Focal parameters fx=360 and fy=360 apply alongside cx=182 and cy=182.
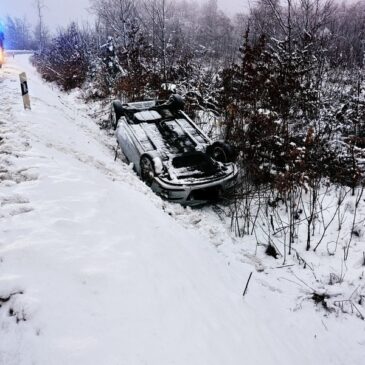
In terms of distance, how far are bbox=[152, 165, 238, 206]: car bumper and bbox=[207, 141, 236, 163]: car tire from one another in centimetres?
47

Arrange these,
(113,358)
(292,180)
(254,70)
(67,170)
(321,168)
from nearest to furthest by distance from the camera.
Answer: (113,358), (67,170), (292,180), (321,168), (254,70)

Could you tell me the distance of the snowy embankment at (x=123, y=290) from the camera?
2.35 m

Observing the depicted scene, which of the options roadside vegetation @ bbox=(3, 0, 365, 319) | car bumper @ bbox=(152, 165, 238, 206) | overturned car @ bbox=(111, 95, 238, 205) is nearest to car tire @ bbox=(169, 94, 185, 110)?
overturned car @ bbox=(111, 95, 238, 205)

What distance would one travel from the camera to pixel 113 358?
2213 mm

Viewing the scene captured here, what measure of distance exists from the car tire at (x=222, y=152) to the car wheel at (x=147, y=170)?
3.77 ft

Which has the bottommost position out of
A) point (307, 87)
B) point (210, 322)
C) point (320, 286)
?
point (320, 286)

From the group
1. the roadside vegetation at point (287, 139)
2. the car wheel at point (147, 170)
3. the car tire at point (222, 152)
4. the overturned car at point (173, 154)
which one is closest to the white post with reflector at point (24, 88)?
the overturned car at point (173, 154)

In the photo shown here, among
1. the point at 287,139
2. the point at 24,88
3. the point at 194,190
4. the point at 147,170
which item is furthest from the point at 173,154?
the point at 24,88

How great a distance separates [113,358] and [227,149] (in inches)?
182

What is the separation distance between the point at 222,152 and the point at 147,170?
4.50 feet

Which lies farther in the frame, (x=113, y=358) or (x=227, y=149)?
(x=227, y=149)

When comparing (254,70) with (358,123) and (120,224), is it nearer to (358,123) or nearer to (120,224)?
(358,123)

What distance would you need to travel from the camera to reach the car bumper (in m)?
5.62

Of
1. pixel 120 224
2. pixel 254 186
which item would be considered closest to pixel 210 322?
pixel 120 224
